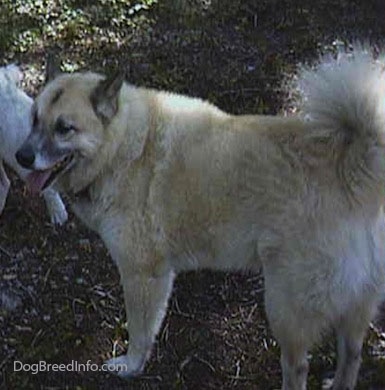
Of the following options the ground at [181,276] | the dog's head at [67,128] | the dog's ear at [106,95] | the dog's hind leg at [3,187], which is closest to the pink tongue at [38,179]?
the dog's head at [67,128]

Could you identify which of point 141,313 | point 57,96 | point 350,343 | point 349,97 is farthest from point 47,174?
point 350,343

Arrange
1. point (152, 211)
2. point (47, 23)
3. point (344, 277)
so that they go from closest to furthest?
point (344, 277) < point (152, 211) < point (47, 23)

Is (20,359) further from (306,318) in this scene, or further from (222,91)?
(222,91)

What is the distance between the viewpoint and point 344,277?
3361 millimetres

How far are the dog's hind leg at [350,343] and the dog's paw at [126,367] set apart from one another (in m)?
0.89

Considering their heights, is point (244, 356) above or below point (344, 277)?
below

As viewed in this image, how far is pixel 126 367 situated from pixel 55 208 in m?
1.26

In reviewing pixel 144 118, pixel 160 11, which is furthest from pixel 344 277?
pixel 160 11

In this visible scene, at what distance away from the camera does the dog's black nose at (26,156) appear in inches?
141

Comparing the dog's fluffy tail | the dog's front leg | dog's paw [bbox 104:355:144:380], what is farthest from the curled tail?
dog's paw [bbox 104:355:144:380]

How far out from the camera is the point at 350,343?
372cm

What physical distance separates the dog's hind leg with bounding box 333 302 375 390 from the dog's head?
4.09 feet

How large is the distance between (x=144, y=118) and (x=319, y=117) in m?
0.77

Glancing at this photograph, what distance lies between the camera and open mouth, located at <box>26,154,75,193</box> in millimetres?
3659
